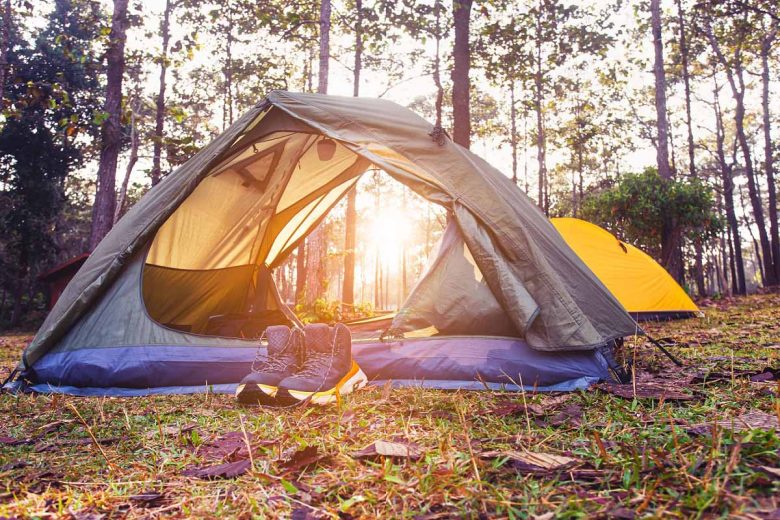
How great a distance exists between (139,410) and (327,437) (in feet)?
4.15

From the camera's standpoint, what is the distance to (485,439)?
164cm

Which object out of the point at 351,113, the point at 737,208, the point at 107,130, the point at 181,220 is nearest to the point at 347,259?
the point at 107,130

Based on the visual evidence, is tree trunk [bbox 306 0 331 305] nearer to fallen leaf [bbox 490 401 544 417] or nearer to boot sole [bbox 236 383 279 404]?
boot sole [bbox 236 383 279 404]

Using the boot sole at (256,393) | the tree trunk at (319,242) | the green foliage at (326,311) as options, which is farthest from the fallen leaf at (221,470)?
the tree trunk at (319,242)

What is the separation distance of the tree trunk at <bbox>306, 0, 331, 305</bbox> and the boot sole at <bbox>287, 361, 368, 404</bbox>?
692 centimetres

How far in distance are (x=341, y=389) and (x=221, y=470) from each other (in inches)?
43.1

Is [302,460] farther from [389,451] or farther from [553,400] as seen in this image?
[553,400]

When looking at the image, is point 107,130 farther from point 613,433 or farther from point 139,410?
point 613,433

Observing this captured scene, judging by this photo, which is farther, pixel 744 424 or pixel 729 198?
pixel 729 198

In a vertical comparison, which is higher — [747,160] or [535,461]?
[747,160]

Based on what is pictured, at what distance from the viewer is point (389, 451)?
4.91ft

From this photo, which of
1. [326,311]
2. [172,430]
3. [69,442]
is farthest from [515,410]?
[326,311]

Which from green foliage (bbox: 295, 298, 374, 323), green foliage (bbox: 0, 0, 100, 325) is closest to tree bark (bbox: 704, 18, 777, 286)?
green foliage (bbox: 295, 298, 374, 323)

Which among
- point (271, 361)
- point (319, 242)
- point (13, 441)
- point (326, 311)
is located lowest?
point (13, 441)
